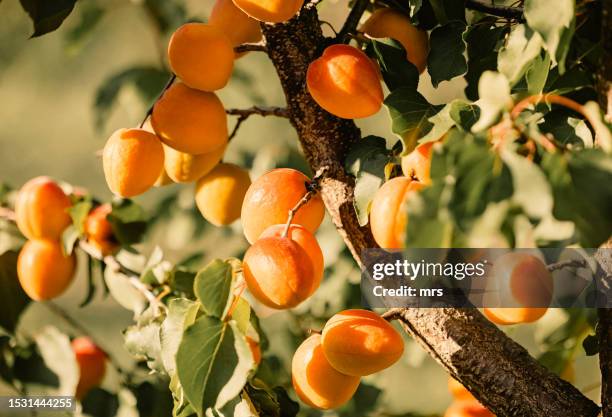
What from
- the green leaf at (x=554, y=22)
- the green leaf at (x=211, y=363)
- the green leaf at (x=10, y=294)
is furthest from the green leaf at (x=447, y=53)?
the green leaf at (x=10, y=294)

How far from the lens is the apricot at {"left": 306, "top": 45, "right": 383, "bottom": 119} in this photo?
0.54m

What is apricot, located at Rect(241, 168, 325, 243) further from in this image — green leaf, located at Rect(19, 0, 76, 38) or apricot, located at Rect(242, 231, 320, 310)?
green leaf, located at Rect(19, 0, 76, 38)

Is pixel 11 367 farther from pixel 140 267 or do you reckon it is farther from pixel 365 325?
pixel 365 325

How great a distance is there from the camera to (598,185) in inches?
15.0

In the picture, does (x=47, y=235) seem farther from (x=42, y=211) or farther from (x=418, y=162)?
(x=418, y=162)

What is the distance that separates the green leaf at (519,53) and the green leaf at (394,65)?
0.31 feet

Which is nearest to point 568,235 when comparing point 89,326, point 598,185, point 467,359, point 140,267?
point 598,185

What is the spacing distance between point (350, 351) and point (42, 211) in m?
0.43

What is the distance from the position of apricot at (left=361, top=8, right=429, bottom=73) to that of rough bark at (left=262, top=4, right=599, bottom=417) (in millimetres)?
42

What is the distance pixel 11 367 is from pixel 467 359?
49 cm

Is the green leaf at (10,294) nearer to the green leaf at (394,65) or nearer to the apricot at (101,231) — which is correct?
the apricot at (101,231)

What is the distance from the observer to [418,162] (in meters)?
0.51

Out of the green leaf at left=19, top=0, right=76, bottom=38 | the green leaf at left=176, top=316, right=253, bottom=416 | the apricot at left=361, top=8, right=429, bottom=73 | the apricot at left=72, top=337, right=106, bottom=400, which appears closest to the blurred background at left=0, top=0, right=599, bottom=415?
the apricot at left=72, top=337, right=106, bottom=400

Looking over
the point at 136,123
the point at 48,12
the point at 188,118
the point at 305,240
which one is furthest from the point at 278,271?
the point at 136,123
